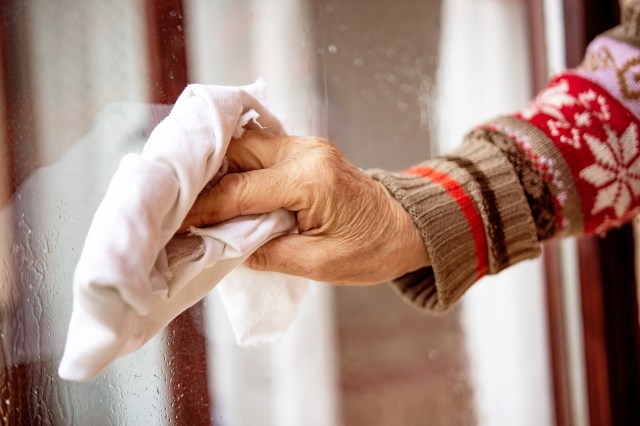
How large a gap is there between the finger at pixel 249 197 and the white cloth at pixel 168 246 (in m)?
0.01

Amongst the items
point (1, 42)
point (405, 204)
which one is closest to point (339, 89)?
point (405, 204)

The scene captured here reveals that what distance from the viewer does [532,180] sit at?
0.68m

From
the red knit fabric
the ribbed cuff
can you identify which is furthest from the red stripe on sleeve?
the red knit fabric

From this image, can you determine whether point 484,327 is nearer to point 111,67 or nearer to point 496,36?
point 496,36

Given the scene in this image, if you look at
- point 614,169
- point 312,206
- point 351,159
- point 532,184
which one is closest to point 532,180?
point 532,184

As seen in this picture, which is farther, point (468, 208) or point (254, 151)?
point (468, 208)

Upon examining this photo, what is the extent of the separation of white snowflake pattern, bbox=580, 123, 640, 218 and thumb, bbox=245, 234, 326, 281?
34cm

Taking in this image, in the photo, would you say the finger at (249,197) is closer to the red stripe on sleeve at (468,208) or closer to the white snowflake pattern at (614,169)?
the red stripe on sleeve at (468,208)

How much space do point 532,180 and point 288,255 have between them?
300mm

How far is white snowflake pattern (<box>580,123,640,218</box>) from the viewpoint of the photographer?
2.29 feet

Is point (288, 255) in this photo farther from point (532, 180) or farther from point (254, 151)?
point (532, 180)

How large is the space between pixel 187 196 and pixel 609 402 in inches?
32.5

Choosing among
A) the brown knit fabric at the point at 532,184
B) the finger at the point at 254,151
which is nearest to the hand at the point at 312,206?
the finger at the point at 254,151

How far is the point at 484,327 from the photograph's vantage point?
1161 mm
